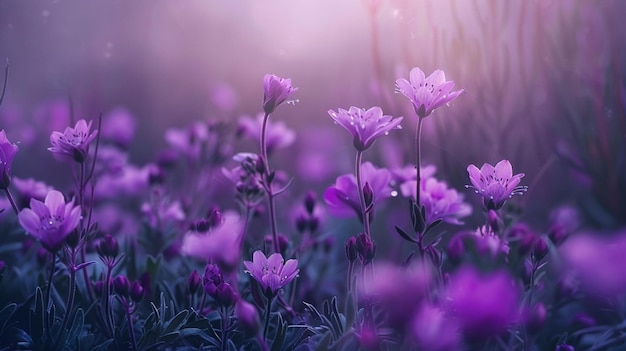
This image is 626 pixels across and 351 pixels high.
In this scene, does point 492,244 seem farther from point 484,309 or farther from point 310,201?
point 310,201

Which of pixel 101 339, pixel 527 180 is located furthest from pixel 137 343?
pixel 527 180

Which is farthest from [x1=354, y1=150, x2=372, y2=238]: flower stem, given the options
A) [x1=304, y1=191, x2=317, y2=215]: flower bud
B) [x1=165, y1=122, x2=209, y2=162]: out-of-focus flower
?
[x1=165, y1=122, x2=209, y2=162]: out-of-focus flower

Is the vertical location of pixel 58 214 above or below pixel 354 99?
above

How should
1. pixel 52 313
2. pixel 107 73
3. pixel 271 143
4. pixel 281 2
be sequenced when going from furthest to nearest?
pixel 107 73, pixel 281 2, pixel 271 143, pixel 52 313

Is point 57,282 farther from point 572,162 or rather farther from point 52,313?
point 572,162

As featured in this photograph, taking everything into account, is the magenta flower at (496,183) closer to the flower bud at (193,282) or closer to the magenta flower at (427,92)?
the magenta flower at (427,92)

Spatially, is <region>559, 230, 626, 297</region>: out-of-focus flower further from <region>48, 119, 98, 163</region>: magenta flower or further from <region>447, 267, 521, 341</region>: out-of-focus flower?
<region>48, 119, 98, 163</region>: magenta flower

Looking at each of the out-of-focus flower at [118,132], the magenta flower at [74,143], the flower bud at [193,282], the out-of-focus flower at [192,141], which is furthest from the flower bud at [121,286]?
the out-of-focus flower at [118,132]

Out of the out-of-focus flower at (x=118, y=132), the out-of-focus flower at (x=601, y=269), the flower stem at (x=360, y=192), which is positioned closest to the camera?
the flower stem at (x=360, y=192)
